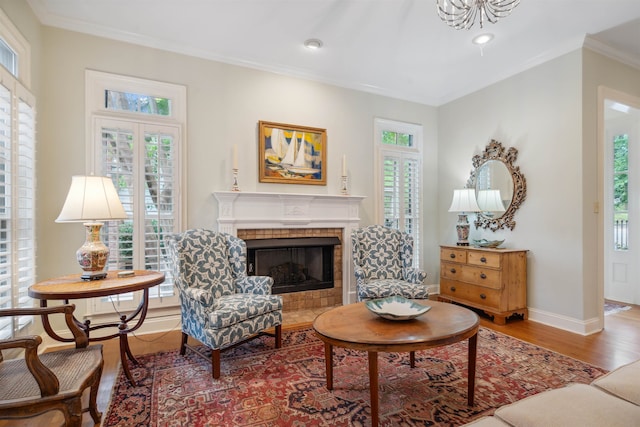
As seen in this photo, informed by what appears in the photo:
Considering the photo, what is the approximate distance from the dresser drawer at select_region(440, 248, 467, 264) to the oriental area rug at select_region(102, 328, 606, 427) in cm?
124

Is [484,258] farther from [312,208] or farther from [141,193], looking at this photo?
[141,193]

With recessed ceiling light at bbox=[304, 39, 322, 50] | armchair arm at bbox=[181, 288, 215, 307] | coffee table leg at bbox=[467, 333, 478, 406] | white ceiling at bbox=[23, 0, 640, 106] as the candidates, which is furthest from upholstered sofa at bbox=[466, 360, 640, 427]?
recessed ceiling light at bbox=[304, 39, 322, 50]

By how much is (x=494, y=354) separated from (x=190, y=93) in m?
3.84

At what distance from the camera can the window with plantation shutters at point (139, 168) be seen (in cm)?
316

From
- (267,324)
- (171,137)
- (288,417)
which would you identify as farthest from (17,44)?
(288,417)

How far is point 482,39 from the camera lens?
332cm

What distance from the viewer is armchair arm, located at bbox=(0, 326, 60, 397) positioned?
4.38 ft

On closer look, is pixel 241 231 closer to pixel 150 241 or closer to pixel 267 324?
pixel 150 241

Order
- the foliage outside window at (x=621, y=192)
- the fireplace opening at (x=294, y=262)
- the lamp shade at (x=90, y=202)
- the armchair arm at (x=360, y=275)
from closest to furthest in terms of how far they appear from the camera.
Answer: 1. the lamp shade at (x=90, y=202)
2. the armchair arm at (x=360, y=275)
3. the fireplace opening at (x=294, y=262)
4. the foliage outside window at (x=621, y=192)

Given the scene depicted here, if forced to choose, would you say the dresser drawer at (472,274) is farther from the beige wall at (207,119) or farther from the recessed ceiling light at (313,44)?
the recessed ceiling light at (313,44)

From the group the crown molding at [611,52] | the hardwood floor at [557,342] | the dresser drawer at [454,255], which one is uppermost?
the crown molding at [611,52]

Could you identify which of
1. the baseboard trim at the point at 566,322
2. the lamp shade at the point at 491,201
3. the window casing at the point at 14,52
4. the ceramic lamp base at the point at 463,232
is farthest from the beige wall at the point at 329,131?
the ceramic lamp base at the point at 463,232

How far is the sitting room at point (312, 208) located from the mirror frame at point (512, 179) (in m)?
0.02

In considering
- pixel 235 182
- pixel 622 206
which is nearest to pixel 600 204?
pixel 622 206
